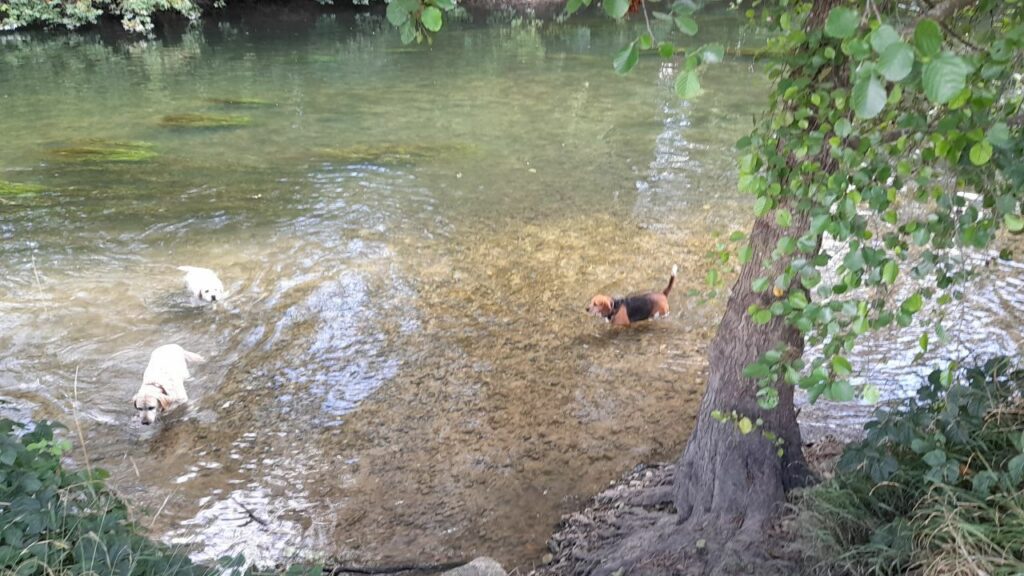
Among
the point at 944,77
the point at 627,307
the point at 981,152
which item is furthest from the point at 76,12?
the point at 944,77

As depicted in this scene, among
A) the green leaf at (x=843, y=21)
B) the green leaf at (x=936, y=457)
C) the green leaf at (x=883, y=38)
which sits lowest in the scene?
the green leaf at (x=936, y=457)

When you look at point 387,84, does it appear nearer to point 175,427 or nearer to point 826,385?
point 175,427

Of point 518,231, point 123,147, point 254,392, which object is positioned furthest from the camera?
point 123,147

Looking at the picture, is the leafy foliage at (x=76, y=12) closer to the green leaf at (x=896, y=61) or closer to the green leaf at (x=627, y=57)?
the green leaf at (x=627, y=57)

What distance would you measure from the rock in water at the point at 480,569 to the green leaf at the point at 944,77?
103 inches

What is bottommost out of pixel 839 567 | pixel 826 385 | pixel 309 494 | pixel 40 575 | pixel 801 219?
pixel 309 494

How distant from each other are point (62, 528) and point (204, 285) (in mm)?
4072

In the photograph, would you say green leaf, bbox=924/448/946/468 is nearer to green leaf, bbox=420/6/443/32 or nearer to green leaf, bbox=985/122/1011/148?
green leaf, bbox=985/122/1011/148

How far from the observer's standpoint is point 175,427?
4684mm

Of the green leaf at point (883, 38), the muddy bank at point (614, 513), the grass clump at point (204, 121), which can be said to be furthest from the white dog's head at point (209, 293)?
the grass clump at point (204, 121)

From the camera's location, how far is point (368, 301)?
247 inches

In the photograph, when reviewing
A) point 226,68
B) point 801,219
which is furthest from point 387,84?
point 801,219

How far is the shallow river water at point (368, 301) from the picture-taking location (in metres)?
4.09

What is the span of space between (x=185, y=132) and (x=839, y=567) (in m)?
11.7
